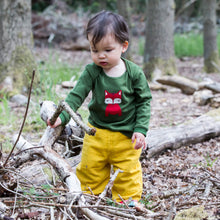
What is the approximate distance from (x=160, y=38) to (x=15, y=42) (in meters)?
3.47

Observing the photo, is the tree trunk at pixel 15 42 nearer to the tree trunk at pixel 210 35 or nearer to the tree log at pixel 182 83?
the tree log at pixel 182 83

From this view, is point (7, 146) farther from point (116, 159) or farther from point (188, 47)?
point (188, 47)

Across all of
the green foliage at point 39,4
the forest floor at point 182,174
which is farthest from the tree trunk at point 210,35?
the green foliage at point 39,4

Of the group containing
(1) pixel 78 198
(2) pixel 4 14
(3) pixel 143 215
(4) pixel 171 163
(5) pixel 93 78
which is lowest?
(4) pixel 171 163

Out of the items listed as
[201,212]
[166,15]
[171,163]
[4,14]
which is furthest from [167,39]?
[201,212]

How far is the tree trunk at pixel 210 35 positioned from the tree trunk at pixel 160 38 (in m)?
2.02

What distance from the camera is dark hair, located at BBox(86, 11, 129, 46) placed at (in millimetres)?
2074

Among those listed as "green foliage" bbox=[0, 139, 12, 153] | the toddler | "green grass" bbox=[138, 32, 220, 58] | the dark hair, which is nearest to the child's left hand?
the toddler

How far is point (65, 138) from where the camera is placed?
2861 mm

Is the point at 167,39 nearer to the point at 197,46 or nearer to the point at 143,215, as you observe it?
the point at 197,46

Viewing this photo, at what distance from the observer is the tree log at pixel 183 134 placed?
3.25 m

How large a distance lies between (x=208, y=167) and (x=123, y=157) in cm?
100

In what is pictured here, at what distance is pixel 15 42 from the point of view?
566 centimetres

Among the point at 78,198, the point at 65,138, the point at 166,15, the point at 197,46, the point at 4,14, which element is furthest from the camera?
the point at 197,46
